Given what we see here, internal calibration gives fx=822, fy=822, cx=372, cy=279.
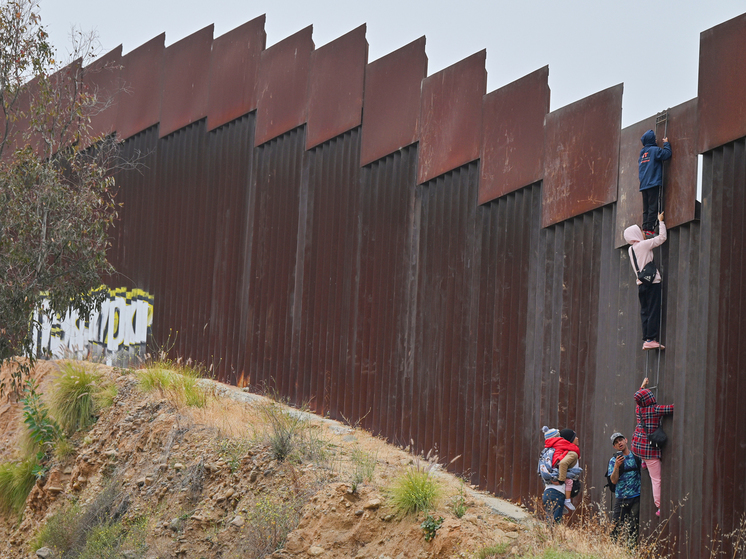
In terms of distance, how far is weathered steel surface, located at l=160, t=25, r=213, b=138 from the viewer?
15.1 metres

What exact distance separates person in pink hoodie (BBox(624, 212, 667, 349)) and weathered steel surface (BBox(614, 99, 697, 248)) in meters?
0.23

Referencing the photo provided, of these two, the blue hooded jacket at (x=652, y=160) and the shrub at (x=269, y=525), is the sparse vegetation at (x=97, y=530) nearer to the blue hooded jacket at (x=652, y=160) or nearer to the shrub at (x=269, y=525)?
the shrub at (x=269, y=525)

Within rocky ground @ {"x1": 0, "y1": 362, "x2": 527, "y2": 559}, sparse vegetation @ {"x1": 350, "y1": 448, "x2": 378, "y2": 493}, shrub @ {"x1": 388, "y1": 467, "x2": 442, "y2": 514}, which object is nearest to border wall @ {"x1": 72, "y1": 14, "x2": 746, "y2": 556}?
rocky ground @ {"x1": 0, "y1": 362, "x2": 527, "y2": 559}

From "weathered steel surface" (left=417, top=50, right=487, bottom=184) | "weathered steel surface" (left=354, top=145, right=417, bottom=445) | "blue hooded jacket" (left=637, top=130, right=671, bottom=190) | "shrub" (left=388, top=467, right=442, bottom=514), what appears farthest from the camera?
"weathered steel surface" (left=354, top=145, right=417, bottom=445)

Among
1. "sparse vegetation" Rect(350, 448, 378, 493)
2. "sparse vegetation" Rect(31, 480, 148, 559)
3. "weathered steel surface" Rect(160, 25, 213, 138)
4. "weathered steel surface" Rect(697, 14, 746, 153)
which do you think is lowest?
"sparse vegetation" Rect(31, 480, 148, 559)

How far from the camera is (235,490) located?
31.7 ft

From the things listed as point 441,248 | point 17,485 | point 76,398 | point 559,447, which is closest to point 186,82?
point 76,398

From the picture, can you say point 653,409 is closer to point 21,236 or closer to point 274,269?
point 274,269

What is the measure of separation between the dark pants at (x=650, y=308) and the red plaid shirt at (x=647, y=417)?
1.95 feet

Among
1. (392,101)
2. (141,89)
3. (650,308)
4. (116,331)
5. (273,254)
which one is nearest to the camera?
(650,308)

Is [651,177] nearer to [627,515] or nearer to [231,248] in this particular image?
[627,515]

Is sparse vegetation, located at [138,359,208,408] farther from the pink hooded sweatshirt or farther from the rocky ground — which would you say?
→ the pink hooded sweatshirt

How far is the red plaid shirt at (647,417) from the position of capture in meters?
8.35

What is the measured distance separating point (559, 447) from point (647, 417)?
37.1 inches
